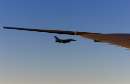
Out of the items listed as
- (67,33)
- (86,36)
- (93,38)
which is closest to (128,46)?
(93,38)

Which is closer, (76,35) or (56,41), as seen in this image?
(76,35)

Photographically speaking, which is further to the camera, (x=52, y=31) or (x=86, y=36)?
(x=52, y=31)

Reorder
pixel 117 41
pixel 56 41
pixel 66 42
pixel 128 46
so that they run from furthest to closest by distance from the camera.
Answer: pixel 56 41 → pixel 66 42 → pixel 117 41 → pixel 128 46

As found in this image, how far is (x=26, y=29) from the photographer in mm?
22141

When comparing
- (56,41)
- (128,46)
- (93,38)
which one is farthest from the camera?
(56,41)

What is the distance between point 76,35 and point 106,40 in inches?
132

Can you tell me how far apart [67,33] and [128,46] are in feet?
22.9

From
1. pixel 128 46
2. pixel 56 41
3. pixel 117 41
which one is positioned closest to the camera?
pixel 128 46

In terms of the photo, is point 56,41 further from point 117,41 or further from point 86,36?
point 117,41

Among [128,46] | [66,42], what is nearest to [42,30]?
[66,42]

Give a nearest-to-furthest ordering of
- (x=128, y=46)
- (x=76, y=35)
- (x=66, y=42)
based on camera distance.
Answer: (x=128, y=46), (x=76, y=35), (x=66, y=42)

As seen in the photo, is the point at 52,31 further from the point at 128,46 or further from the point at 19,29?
the point at 128,46

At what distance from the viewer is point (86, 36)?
20031 mm

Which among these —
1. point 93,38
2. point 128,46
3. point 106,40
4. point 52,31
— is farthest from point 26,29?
point 128,46
